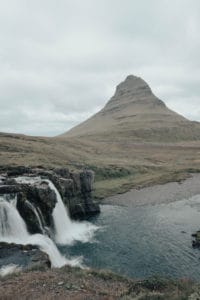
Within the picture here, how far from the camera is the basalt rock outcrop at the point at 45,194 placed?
190 feet

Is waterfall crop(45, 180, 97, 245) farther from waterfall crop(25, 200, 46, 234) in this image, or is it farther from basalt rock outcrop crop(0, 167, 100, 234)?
waterfall crop(25, 200, 46, 234)

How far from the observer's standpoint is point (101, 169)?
13612cm

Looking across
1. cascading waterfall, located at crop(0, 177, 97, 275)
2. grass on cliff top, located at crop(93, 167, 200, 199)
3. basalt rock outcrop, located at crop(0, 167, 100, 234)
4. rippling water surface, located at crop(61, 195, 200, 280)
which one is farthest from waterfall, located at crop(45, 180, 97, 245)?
grass on cliff top, located at crop(93, 167, 200, 199)

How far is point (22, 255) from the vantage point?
148ft

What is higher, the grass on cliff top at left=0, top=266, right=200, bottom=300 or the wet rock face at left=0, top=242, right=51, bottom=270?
the grass on cliff top at left=0, top=266, right=200, bottom=300

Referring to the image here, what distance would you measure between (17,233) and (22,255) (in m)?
9.70

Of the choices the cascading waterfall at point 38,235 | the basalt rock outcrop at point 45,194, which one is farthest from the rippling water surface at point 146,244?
the basalt rock outcrop at point 45,194

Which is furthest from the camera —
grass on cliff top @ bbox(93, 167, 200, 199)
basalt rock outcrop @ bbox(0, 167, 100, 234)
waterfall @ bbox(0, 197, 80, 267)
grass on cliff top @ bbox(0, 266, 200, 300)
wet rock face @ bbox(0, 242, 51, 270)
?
grass on cliff top @ bbox(93, 167, 200, 199)

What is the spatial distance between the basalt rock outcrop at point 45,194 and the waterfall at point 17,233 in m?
1.50

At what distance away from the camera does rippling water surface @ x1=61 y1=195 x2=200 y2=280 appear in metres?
46.2

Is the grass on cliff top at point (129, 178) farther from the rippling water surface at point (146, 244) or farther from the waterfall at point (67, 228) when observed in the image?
the waterfall at point (67, 228)

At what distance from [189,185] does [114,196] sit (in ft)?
93.1

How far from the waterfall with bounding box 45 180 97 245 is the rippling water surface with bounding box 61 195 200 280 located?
7.69 ft

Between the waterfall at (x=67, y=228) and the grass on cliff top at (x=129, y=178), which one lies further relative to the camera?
the grass on cliff top at (x=129, y=178)
